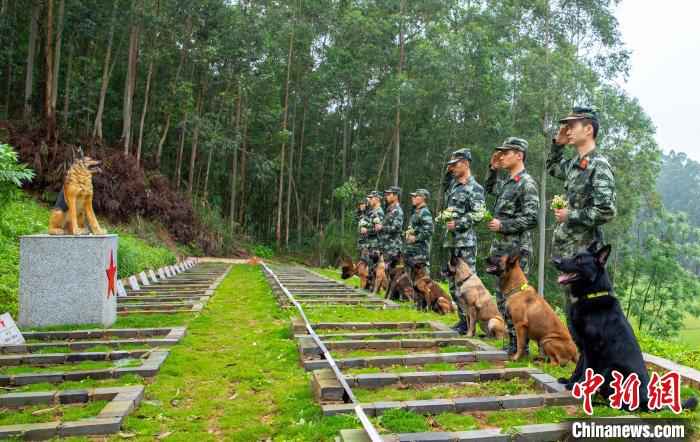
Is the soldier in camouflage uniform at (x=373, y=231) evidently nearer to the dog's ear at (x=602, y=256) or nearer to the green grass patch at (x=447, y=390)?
the green grass patch at (x=447, y=390)

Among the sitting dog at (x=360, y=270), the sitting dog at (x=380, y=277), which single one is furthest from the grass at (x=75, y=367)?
the sitting dog at (x=360, y=270)

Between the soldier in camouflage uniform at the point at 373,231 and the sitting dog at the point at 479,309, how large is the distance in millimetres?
4652

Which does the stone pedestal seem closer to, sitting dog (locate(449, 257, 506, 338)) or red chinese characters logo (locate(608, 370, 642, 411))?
sitting dog (locate(449, 257, 506, 338))

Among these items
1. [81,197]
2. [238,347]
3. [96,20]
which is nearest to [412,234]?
[238,347]

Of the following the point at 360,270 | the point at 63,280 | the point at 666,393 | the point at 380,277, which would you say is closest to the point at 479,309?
the point at 666,393

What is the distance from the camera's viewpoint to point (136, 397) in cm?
356

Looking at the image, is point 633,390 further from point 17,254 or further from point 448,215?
point 17,254

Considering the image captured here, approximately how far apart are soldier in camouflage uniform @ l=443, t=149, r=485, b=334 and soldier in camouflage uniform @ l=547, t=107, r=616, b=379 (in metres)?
1.75

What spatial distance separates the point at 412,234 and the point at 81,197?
496 centimetres

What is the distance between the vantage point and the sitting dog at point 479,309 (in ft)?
17.9

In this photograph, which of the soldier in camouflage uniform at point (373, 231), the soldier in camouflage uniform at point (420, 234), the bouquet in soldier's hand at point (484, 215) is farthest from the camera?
the soldier in camouflage uniform at point (373, 231)

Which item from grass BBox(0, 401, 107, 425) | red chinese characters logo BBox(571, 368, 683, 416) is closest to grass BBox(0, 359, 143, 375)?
grass BBox(0, 401, 107, 425)

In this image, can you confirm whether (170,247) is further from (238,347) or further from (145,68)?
(238,347)

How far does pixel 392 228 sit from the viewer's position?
978 centimetres
